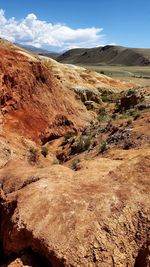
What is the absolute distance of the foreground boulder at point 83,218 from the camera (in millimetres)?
8117

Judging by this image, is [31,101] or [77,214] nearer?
[77,214]

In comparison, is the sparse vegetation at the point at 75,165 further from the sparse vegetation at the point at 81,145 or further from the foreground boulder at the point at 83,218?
the sparse vegetation at the point at 81,145

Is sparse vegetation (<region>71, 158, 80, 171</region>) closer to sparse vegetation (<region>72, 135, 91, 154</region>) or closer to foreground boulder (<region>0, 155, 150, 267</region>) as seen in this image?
foreground boulder (<region>0, 155, 150, 267</region>)

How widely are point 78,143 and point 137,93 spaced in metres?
12.8

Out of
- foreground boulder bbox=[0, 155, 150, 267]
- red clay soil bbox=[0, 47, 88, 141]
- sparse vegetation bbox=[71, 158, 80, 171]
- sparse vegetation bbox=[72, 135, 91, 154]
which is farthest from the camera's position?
red clay soil bbox=[0, 47, 88, 141]

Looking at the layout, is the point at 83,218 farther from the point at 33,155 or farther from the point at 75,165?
the point at 33,155

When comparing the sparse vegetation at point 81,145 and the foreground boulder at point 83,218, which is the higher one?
the foreground boulder at point 83,218

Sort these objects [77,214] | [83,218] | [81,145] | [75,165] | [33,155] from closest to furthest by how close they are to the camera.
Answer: [83,218]
[77,214]
[75,165]
[81,145]
[33,155]

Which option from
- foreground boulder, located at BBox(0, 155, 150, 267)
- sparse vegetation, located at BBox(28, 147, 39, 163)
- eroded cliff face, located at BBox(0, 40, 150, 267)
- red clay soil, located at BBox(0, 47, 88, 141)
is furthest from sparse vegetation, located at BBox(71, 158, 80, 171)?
red clay soil, located at BBox(0, 47, 88, 141)

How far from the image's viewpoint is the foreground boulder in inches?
320

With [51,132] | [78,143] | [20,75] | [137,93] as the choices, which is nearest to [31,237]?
[78,143]

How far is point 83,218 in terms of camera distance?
859 centimetres

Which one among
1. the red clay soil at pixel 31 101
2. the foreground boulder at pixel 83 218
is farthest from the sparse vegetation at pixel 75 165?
the red clay soil at pixel 31 101

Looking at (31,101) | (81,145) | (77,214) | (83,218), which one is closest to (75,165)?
(77,214)
